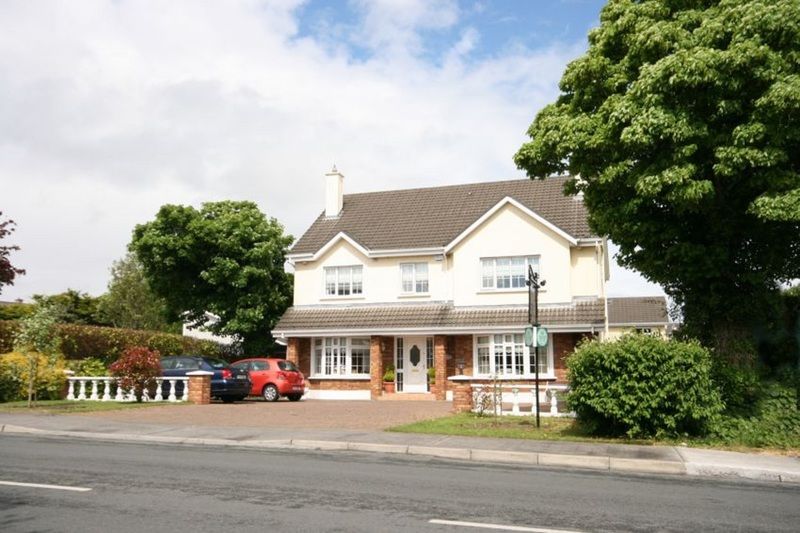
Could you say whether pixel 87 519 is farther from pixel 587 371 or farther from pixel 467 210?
pixel 467 210

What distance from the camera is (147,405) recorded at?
21.5m

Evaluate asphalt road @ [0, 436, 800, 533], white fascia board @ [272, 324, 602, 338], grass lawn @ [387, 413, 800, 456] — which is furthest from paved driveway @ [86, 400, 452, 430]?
asphalt road @ [0, 436, 800, 533]

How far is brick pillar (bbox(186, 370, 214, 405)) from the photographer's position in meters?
22.6

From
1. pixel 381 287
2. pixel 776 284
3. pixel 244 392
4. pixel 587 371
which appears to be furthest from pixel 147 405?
pixel 776 284

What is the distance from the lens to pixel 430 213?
31906mm

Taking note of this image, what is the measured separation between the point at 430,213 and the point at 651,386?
1955cm

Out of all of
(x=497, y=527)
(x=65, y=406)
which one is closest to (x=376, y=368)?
(x=65, y=406)

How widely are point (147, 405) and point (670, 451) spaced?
627 inches

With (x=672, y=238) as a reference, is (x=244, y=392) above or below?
below

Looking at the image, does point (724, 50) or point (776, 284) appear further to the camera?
point (776, 284)

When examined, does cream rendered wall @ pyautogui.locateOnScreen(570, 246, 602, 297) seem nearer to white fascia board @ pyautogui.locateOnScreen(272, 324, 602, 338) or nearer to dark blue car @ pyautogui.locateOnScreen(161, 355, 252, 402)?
white fascia board @ pyautogui.locateOnScreen(272, 324, 602, 338)

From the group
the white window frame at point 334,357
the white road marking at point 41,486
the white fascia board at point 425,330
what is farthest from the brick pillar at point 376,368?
the white road marking at point 41,486

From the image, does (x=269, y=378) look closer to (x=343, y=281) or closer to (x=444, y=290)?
(x=343, y=281)

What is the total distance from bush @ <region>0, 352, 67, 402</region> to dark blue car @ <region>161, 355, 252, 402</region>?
347cm
